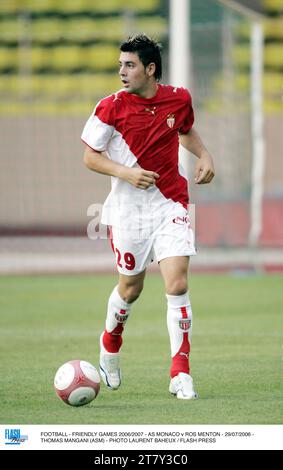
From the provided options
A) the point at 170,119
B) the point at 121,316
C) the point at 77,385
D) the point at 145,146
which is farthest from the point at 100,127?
the point at 77,385

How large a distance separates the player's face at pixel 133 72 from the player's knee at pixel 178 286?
1229 mm

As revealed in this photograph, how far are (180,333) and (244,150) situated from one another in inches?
426

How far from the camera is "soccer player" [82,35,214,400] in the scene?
712 cm

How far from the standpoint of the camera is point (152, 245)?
24.0 ft

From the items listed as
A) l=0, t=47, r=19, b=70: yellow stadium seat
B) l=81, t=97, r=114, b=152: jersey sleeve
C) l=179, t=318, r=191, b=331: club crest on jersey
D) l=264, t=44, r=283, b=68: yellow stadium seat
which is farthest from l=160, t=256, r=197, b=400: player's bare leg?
l=0, t=47, r=19, b=70: yellow stadium seat

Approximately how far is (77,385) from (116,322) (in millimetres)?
1017

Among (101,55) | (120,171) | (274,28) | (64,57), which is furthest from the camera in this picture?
(64,57)

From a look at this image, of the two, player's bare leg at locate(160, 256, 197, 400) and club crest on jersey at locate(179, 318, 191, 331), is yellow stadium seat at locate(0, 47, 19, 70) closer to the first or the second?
player's bare leg at locate(160, 256, 197, 400)

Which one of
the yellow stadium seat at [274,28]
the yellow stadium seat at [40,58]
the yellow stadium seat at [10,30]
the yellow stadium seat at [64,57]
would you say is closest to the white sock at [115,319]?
the yellow stadium seat at [274,28]

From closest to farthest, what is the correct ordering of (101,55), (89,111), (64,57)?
(89,111) → (101,55) → (64,57)

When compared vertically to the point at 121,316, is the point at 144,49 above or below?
above

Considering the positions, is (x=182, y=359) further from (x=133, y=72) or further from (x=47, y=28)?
(x=47, y=28)

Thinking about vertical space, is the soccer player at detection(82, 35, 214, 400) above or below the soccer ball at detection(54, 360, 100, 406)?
above

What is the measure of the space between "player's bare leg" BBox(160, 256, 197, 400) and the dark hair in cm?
124
